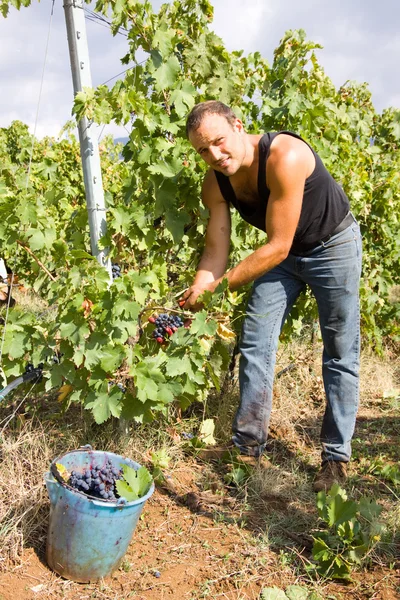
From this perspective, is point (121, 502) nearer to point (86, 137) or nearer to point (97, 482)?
point (97, 482)

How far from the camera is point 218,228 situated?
2922 mm

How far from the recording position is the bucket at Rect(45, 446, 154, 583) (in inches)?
84.4

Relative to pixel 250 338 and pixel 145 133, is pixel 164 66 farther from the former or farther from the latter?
pixel 250 338

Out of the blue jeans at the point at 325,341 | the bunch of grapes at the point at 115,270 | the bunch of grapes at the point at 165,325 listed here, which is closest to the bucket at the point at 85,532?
the bunch of grapes at the point at 165,325

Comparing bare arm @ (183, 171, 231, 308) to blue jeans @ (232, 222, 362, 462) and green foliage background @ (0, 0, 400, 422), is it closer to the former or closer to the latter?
green foliage background @ (0, 0, 400, 422)

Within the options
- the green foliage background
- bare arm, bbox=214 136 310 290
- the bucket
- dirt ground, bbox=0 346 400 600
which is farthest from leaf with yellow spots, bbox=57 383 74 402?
bare arm, bbox=214 136 310 290

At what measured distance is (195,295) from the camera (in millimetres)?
2777

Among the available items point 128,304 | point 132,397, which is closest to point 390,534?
point 132,397

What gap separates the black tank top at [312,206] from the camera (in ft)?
8.83

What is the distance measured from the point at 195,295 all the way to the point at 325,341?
2.31ft

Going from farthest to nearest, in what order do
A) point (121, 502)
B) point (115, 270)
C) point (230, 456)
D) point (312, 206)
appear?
point (230, 456) → point (115, 270) → point (312, 206) → point (121, 502)

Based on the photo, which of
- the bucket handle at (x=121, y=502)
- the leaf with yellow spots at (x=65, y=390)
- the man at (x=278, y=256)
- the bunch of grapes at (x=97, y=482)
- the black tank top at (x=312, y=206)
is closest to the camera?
the bucket handle at (x=121, y=502)

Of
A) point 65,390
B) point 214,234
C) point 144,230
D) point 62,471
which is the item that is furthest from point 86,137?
point 62,471

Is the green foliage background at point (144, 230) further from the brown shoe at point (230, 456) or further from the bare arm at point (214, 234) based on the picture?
the brown shoe at point (230, 456)
